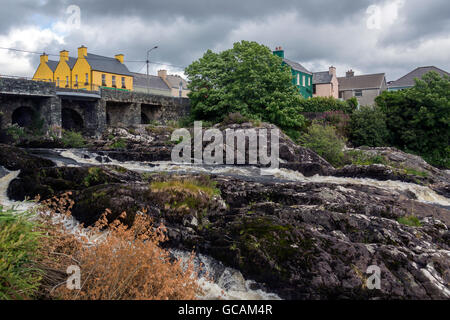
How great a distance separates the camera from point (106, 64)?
42.8 meters

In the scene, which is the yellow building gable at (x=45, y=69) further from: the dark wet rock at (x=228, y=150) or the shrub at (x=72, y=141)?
the dark wet rock at (x=228, y=150)

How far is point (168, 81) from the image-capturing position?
56656 millimetres

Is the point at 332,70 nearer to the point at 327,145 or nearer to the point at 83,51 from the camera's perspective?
the point at 327,145

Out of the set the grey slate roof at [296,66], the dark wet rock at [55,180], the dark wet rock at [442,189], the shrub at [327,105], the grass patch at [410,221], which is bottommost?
the dark wet rock at [442,189]

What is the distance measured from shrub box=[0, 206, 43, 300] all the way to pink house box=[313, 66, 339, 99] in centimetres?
5053

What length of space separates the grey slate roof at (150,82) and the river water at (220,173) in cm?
3167

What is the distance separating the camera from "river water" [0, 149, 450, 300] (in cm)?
578

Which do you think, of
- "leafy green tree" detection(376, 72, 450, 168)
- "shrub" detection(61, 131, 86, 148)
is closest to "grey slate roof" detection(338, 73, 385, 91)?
"leafy green tree" detection(376, 72, 450, 168)

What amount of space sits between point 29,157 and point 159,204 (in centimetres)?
789

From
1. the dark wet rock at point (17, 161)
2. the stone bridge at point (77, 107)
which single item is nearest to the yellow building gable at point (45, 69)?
the stone bridge at point (77, 107)

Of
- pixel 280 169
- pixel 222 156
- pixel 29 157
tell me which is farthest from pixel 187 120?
pixel 29 157

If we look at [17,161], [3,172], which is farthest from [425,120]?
[3,172]

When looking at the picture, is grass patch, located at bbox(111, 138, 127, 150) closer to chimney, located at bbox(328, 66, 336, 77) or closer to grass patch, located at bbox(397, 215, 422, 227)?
grass patch, located at bbox(397, 215, 422, 227)

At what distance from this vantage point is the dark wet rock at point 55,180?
32.9 ft
